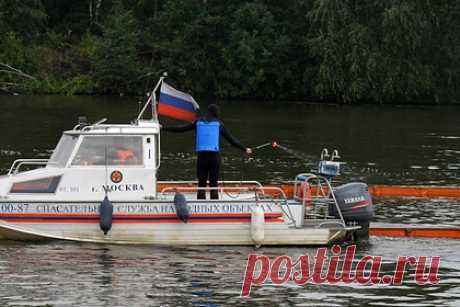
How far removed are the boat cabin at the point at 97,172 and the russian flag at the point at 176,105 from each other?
1032mm

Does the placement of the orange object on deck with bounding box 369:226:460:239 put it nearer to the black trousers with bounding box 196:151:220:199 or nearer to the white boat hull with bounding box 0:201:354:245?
the white boat hull with bounding box 0:201:354:245

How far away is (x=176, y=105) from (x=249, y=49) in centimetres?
4503

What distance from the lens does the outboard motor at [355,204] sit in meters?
18.7

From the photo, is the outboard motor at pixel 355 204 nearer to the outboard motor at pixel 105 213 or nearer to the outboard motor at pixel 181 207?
the outboard motor at pixel 181 207

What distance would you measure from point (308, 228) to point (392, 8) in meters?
41.0

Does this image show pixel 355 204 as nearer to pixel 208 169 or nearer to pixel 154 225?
pixel 208 169

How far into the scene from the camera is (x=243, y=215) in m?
18.1

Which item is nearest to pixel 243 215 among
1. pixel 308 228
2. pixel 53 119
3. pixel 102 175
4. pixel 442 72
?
pixel 308 228

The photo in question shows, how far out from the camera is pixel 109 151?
1828 cm

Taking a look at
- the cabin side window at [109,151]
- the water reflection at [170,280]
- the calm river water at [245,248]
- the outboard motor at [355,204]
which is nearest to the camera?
the water reflection at [170,280]

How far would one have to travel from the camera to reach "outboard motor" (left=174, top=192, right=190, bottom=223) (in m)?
17.8

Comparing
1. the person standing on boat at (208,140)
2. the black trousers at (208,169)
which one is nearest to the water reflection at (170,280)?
the black trousers at (208,169)

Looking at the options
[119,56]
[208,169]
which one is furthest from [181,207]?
[119,56]

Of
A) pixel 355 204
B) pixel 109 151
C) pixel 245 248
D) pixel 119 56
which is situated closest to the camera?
pixel 245 248
